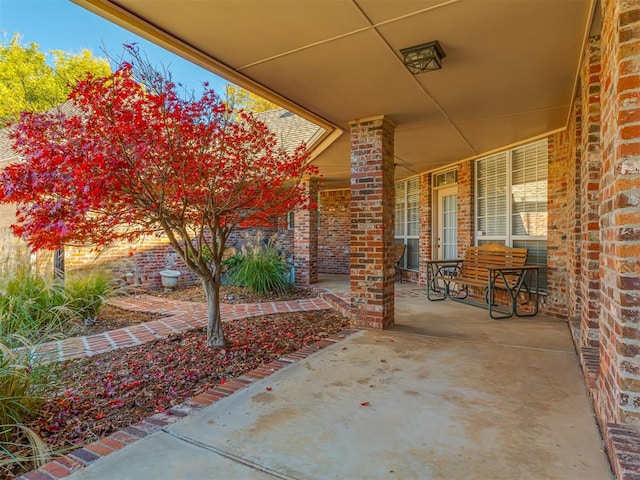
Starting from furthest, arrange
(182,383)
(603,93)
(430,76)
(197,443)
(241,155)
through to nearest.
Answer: (241,155)
(430,76)
(182,383)
(603,93)
(197,443)

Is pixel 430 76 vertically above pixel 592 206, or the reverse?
pixel 430 76

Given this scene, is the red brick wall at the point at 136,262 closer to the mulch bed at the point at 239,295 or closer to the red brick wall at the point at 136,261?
the red brick wall at the point at 136,261

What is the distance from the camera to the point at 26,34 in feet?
49.4

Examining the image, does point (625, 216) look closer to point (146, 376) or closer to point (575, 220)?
point (575, 220)

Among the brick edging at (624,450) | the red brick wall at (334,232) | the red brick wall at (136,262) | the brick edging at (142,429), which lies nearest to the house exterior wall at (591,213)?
the brick edging at (624,450)

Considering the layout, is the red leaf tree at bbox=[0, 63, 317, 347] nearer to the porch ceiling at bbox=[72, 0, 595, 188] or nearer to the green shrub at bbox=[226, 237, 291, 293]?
the porch ceiling at bbox=[72, 0, 595, 188]

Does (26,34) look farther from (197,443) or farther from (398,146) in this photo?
(197,443)

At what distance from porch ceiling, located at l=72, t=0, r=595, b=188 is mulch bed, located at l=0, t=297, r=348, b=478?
2553 mm

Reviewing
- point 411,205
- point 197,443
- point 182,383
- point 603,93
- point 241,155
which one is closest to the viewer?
point 197,443

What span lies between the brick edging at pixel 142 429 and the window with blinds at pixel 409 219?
588 centimetres

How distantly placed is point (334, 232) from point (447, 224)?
398 centimetres

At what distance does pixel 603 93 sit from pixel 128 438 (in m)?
3.26

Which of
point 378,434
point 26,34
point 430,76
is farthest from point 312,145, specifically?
point 26,34

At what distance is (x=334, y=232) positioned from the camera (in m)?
10.7
